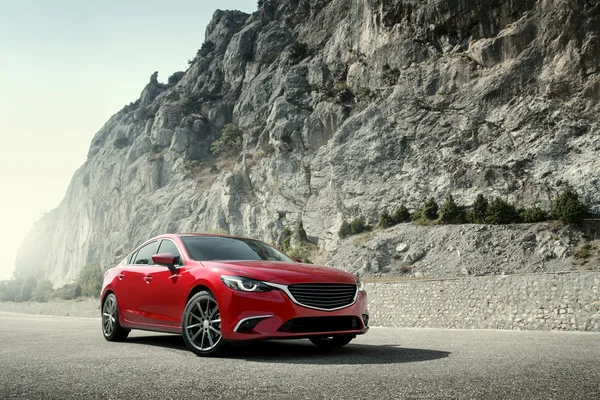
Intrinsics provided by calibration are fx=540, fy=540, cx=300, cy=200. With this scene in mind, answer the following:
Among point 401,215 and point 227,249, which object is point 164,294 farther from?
point 401,215

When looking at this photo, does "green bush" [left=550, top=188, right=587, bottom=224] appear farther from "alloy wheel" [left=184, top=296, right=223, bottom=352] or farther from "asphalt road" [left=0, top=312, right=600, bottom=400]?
"alloy wheel" [left=184, top=296, right=223, bottom=352]

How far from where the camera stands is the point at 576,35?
155 feet

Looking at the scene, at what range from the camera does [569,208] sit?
38.9 metres

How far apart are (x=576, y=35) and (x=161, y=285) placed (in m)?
50.3

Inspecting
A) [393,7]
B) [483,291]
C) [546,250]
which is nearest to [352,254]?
[546,250]

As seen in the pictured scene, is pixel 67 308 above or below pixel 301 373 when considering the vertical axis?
below

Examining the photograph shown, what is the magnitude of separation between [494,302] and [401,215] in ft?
94.3

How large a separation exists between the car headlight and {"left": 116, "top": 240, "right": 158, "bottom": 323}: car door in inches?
89.8

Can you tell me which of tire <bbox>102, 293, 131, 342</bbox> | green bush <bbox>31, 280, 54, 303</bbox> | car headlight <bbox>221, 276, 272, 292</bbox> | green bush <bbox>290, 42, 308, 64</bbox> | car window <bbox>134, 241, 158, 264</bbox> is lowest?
green bush <bbox>31, 280, 54, 303</bbox>

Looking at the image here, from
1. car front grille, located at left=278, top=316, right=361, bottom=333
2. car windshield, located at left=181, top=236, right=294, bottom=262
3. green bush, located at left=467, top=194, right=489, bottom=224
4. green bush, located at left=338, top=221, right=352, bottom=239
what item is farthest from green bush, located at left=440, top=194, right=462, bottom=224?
car front grille, located at left=278, top=316, right=361, bottom=333

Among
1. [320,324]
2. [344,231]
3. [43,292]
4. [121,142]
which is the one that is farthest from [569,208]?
[43,292]

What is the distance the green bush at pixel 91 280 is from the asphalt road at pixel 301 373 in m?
76.8

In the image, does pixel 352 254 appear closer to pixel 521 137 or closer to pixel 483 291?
pixel 521 137

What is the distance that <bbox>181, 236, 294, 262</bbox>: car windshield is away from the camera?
7.27m
